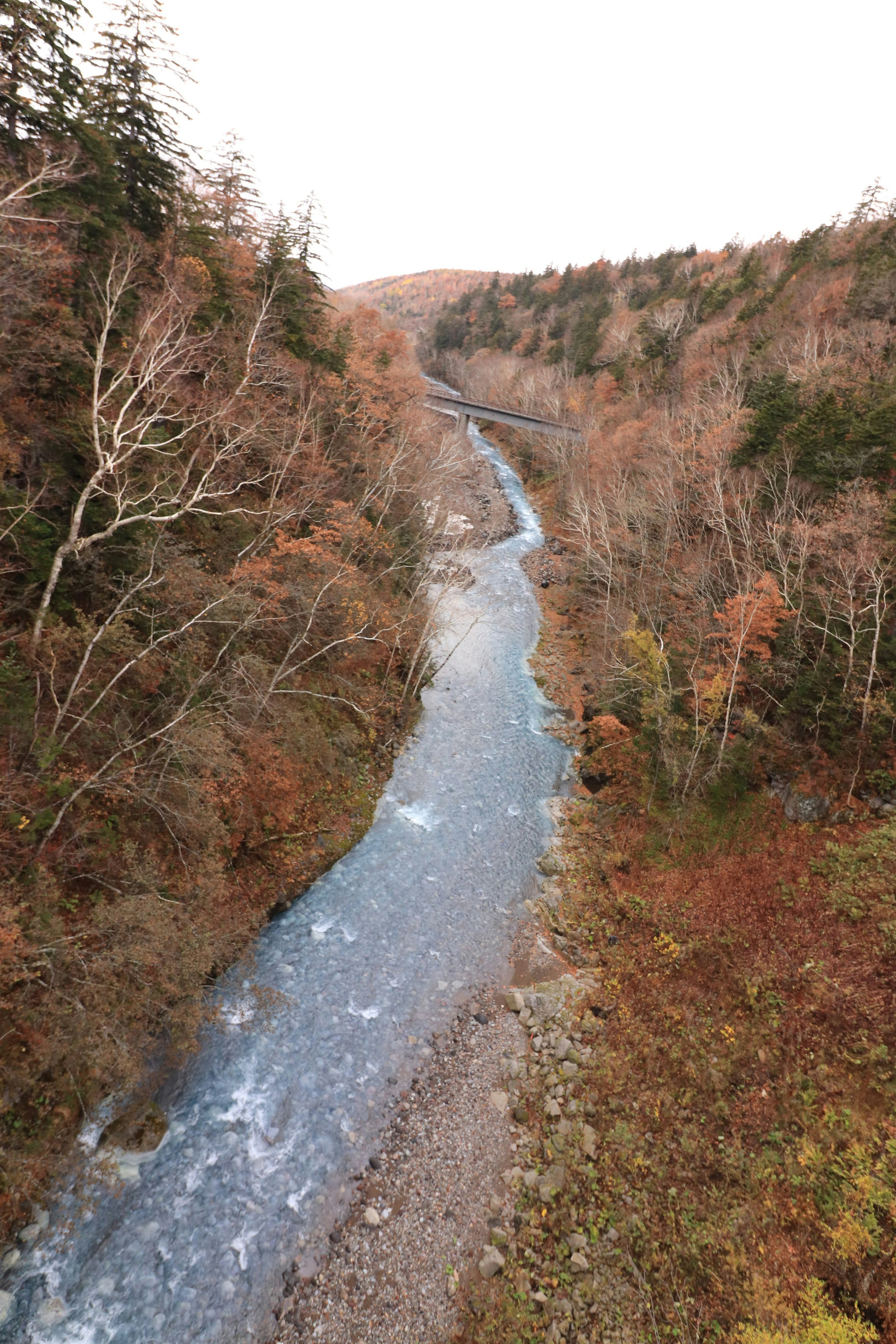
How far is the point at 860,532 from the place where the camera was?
56.3 feet

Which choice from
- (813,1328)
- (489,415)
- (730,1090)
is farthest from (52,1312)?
(489,415)

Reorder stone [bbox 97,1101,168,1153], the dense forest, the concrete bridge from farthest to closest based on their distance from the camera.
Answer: the concrete bridge, stone [bbox 97,1101,168,1153], the dense forest

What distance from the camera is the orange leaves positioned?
17828 mm

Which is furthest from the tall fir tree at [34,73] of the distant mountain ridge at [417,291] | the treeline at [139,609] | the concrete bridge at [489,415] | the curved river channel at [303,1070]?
the distant mountain ridge at [417,291]

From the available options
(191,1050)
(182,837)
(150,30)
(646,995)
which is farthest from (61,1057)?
(150,30)

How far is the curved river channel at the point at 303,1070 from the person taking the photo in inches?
349

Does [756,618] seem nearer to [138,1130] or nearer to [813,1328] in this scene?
[813,1328]

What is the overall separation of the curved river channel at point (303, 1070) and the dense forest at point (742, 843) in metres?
2.72

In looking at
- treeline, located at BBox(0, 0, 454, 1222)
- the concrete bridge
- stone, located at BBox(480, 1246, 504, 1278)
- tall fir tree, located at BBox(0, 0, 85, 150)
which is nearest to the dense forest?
stone, located at BBox(480, 1246, 504, 1278)

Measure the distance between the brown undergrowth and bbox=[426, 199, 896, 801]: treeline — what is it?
292cm

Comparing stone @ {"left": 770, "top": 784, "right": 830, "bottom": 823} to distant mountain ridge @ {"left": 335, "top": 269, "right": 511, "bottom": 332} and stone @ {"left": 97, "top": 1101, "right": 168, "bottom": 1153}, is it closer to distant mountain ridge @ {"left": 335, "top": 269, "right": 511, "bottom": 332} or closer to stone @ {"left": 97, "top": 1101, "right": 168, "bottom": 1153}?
stone @ {"left": 97, "top": 1101, "right": 168, "bottom": 1153}

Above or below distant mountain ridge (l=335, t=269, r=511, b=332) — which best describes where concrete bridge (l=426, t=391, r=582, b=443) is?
below

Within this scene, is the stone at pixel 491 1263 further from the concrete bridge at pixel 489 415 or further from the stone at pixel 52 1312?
the concrete bridge at pixel 489 415

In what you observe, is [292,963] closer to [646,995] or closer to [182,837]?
[182,837]
